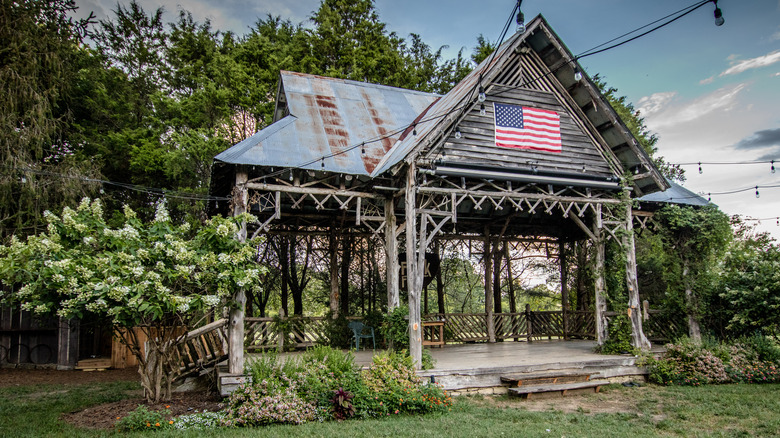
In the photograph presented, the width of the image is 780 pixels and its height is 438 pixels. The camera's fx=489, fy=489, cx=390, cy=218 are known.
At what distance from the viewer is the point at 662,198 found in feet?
43.9

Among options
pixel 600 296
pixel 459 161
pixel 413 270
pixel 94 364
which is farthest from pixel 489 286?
pixel 94 364

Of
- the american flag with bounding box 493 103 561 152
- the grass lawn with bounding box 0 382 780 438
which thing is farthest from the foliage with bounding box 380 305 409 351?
the american flag with bounding box 493 103 561 152

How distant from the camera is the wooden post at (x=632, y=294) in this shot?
11.3 meters

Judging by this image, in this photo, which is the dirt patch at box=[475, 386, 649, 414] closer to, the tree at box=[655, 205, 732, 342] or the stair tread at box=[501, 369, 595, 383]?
the stair tread at box=[501, 369, 595, 383]

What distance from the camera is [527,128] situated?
11.3 m

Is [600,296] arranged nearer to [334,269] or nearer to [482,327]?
[482,327]

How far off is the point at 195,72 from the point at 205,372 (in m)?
13.0

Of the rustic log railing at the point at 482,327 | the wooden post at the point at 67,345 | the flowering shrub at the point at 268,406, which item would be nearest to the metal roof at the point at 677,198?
the rustic log railing at the point at 482,327

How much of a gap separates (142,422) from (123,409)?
1.40 meters

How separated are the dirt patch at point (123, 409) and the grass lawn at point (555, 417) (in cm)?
28

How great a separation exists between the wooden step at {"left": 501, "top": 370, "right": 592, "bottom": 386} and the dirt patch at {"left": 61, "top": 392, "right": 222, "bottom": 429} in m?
5.42

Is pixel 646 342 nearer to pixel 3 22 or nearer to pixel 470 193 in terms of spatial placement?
pixel 470 193

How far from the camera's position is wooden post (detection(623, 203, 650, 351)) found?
37.2 ft

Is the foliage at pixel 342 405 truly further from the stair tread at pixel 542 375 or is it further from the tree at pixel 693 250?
the tree at pixel 693 250
